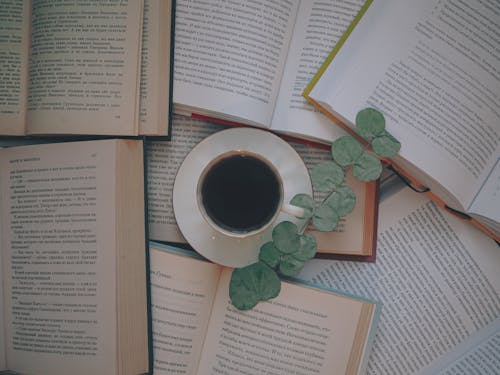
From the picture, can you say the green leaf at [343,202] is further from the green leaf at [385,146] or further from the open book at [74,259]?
the open book at [74,259]

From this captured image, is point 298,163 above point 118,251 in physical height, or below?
above

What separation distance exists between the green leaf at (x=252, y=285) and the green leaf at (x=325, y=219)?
0.36 feet

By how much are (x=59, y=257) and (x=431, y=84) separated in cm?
71

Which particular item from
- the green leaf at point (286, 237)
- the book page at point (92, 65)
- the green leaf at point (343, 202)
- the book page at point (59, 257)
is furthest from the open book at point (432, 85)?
the book page at point (59, 257)

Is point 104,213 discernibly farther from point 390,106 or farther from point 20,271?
point 390,106

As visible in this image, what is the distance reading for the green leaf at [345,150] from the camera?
2.55 feet

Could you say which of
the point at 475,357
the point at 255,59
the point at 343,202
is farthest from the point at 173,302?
the point at 475,357

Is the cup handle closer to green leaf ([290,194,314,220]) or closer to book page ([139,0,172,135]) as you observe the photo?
green leaf ([290,194,314,220])

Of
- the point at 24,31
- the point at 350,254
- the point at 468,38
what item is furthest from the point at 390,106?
the point at 24,31

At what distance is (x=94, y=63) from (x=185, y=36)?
17cm

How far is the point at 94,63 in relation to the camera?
0.79 m

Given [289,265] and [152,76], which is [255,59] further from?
[289,265]

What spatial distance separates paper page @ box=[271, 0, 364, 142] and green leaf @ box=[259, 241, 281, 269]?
208 millimetres

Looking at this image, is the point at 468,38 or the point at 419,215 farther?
the point at 419,215
